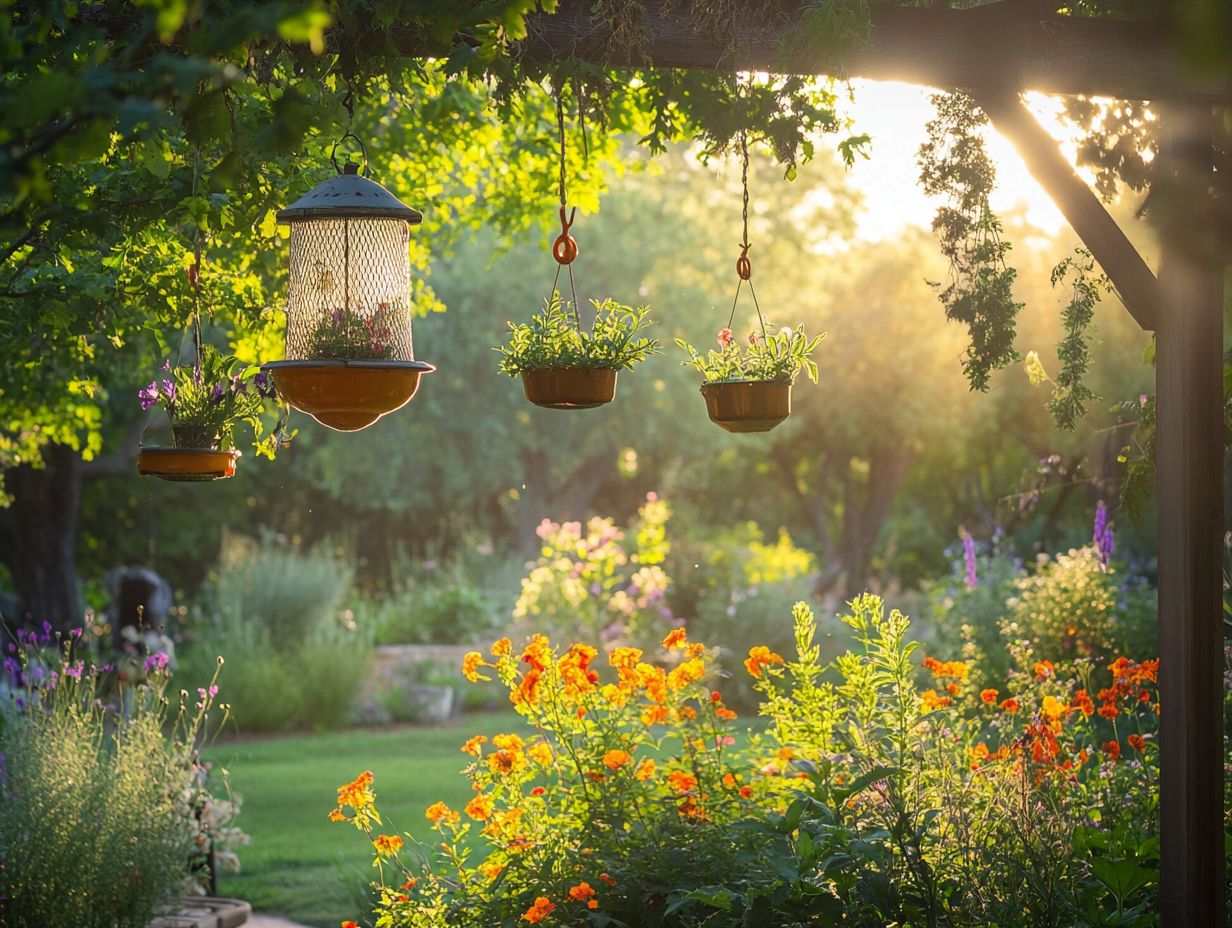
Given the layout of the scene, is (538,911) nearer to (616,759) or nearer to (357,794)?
(616,759)

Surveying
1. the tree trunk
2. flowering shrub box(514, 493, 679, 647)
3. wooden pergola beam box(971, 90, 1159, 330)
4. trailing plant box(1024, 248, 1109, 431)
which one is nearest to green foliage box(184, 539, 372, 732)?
the tree trunk

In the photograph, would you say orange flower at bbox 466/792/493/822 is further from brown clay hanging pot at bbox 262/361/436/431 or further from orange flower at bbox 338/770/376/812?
brown clay hanging pot at bbox 262/361/436/431

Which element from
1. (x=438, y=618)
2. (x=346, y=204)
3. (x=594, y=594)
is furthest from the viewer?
(x=438, y=618)

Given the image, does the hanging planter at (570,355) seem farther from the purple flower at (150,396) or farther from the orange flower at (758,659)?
the purple flower at (150,396)

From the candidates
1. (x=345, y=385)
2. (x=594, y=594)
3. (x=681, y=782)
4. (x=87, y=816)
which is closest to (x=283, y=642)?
(x=594, y=594)

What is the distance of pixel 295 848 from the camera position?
6789 mm

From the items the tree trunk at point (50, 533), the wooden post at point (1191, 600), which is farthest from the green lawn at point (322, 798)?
the wooden post at point (1191, 600)

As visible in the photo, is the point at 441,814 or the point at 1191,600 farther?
the point at 441,814

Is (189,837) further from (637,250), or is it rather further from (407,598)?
(637,250)

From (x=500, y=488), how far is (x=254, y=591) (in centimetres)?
632

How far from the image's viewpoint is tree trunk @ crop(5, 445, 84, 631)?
1109 centimetres

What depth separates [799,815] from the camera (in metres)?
3.34

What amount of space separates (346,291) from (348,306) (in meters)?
0.04

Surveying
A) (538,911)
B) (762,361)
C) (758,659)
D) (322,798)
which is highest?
(762,361)
